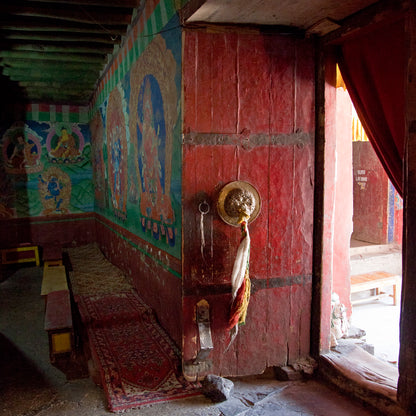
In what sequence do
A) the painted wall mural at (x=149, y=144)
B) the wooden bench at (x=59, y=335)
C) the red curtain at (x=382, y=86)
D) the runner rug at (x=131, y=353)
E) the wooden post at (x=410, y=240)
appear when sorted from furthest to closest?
1. the wooden bench at (x=59, y=335)
2. the painted wall mural at (x=149, y=144)
3. the runner rug at (x=131, y=353)
4. the red curtain at (x=382, y=86)
5. the wooden post at (x=410, y=240)

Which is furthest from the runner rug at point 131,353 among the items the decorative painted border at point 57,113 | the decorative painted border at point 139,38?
the decorative painted border at point 57,113

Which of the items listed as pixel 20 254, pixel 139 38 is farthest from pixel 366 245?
pixel 20 254

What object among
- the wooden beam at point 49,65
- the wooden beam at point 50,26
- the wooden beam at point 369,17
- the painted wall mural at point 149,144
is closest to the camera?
the wooden beam at point 369,17

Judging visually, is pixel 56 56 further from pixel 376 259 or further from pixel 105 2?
pixel 376 259

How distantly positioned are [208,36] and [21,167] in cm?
626

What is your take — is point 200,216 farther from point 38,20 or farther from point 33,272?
point 33,272

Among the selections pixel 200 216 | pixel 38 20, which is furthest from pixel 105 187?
pixel 200 216

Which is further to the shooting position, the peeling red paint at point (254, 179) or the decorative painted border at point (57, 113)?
the decorative painted border at point (57, 113)

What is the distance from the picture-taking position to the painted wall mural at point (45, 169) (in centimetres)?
782

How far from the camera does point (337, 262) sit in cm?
375

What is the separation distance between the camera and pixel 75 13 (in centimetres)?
406

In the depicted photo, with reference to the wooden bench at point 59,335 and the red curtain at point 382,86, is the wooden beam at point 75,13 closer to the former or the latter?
the red curtain at point 382,86

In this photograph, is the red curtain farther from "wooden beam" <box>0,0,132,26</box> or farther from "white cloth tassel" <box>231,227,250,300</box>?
"wooden beam" <box>0,0,132,26</box>

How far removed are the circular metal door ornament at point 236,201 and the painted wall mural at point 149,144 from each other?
375 millimetres
